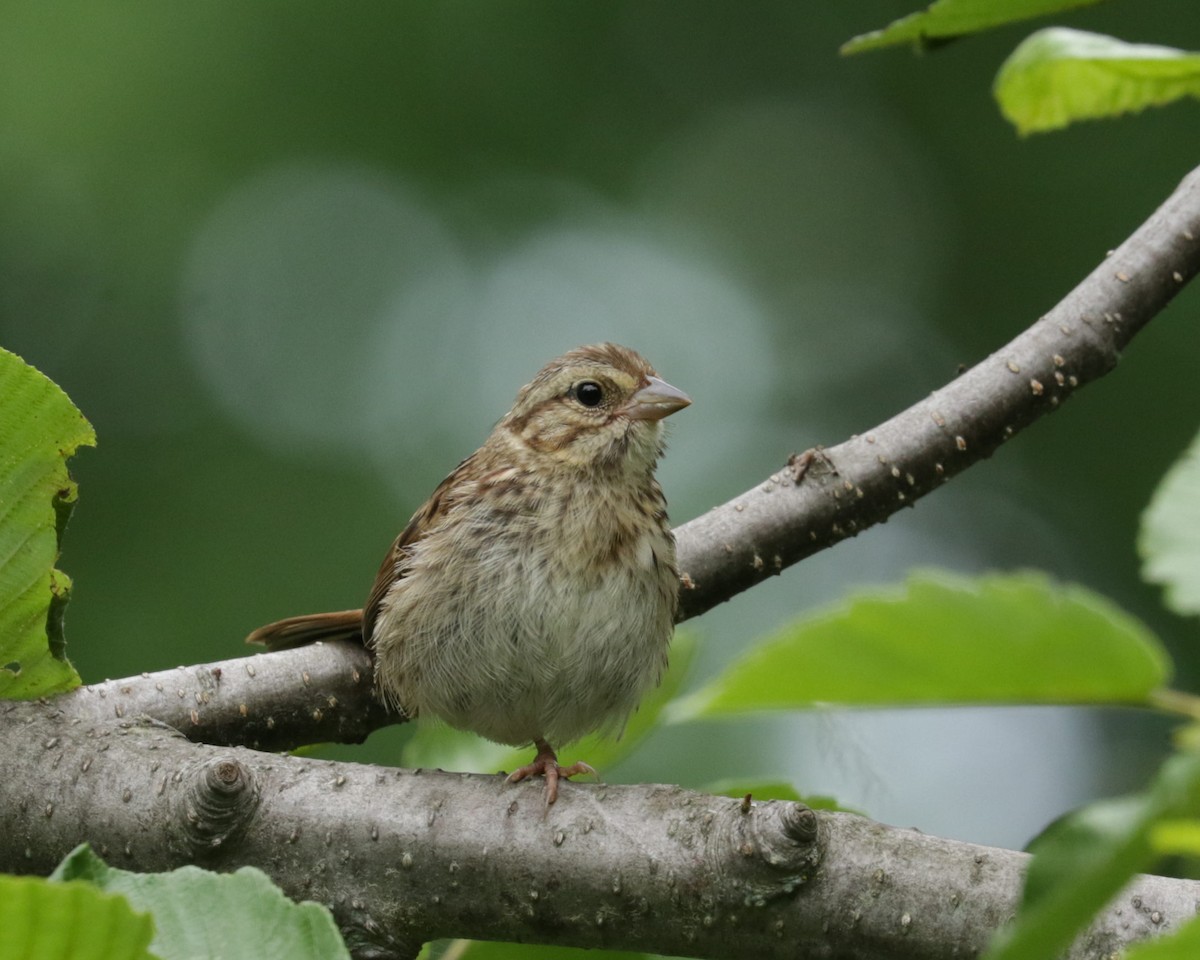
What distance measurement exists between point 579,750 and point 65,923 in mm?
1798

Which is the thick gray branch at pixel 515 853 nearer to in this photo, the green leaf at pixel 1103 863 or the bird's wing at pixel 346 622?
the bird's wing at pixel 346 622

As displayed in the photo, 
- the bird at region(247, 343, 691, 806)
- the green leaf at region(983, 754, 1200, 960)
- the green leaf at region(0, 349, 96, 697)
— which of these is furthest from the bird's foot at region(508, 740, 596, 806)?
the green leaf at region(983, 754, 1200, 960)

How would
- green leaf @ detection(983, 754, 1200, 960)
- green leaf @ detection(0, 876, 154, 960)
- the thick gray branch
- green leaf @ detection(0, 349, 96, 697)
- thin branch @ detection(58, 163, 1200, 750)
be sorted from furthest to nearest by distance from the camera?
thin branch @ detection(58, 163, 1200, 750), green leaf @ detection(0, 349, 96, 697), the thick gray branch, green leaf @ detection(0, 876, 154, 960), green leaf @ detection(983, 754, 1200, 960)

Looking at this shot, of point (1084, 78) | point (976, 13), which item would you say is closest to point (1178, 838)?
point (976, 13)

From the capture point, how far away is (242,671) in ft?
9.82

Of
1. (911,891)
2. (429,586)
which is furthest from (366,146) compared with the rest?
(911,891)

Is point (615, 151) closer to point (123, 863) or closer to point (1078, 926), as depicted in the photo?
point (123, 863)

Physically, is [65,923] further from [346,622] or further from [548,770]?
[346,622]

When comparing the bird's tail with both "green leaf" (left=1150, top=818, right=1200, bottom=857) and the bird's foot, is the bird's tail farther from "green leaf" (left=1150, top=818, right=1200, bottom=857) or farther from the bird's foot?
"green leaf" (left=1150, top=818, right=1200, bottom=857)

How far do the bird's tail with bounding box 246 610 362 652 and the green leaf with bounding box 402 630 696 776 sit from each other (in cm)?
92

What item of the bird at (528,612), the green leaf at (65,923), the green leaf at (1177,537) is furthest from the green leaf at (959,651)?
the bird at (528,612)

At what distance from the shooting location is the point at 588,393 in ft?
13.4

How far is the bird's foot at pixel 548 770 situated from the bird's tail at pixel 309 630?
2.15 feet

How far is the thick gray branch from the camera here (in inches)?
76.8
